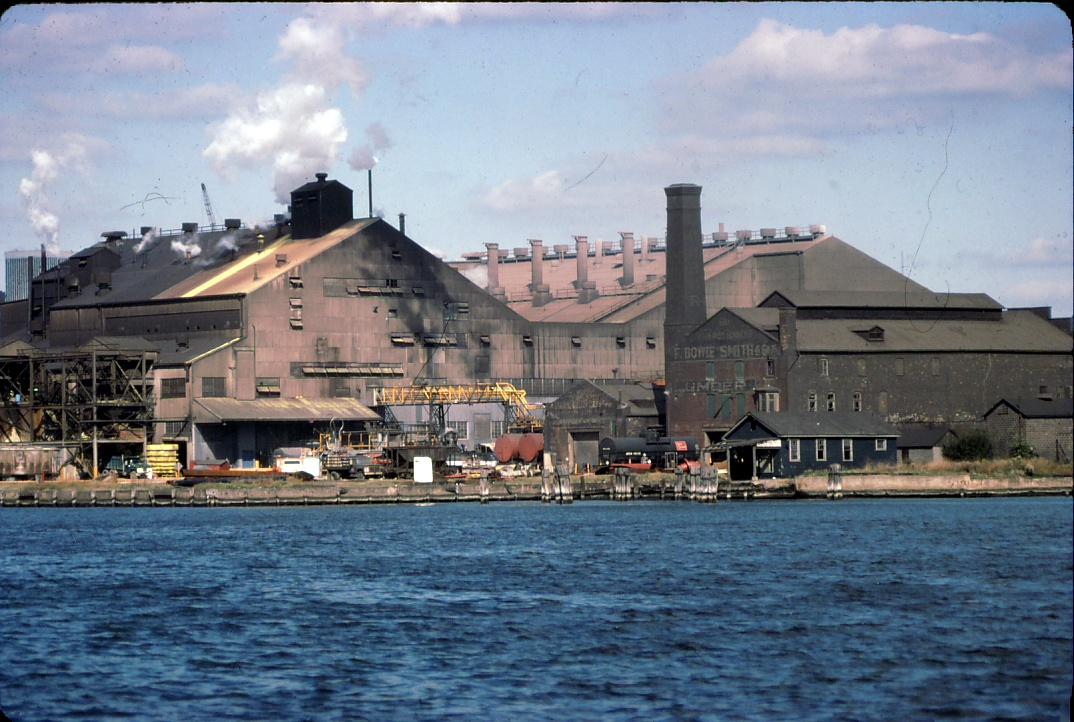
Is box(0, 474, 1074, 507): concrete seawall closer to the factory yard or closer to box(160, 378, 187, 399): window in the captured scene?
the factory yard

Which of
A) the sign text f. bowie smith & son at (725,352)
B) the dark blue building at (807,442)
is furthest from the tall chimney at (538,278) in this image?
the dark blue building at (807,442)

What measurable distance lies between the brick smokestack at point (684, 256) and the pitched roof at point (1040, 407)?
22305mm

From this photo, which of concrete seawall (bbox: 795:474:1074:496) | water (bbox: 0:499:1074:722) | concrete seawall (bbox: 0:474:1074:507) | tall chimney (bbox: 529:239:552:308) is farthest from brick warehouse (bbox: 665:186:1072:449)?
tall chimney (bbox: 529:239:552:308)

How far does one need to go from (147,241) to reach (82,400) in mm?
32818

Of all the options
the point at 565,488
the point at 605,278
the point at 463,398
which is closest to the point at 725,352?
the point at 565,488

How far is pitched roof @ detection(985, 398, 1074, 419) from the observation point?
95875 millimetres

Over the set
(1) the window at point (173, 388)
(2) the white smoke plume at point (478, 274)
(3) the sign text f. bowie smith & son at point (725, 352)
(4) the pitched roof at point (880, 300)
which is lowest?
(1) the window at point (173, 388)

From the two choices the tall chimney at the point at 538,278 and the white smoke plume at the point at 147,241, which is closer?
the white smoke plume at the point at 147,241

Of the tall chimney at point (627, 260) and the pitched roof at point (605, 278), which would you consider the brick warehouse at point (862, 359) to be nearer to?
the pitched roof at point (605, 278)

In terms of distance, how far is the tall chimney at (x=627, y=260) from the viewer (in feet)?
506

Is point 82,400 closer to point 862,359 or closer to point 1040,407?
point 862,359

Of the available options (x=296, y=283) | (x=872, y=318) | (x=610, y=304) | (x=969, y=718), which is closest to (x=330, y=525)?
(x=296, y=283)

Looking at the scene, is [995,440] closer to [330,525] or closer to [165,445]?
[330,525]

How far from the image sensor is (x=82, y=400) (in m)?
106
